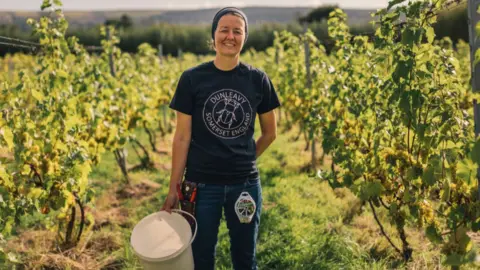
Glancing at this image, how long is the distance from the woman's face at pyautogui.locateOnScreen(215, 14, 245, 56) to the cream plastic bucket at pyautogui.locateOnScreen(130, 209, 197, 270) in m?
0.81

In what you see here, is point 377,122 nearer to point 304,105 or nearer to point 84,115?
point 84,115

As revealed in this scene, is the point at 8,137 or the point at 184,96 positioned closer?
the point at 184,96

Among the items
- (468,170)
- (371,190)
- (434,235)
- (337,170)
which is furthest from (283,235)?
(468,170)

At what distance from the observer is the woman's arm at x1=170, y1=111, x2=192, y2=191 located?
7.97 feet

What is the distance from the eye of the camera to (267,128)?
106 inches

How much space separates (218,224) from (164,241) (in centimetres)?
29

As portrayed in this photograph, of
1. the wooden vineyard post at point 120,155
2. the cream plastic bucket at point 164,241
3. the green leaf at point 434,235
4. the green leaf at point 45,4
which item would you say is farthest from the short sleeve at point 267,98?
the wooden vineyard post at point 120,155

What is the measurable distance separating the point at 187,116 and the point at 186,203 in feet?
1.39

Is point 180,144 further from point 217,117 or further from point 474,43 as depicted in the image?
point 474,43

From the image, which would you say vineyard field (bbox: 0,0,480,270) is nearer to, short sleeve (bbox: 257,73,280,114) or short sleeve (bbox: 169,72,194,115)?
short sleeve (bbox: 257,73,280,114)

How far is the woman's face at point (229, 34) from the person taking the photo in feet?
7.55

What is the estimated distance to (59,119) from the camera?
369cm

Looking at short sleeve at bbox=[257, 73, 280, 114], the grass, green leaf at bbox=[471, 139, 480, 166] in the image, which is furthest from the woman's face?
the grass

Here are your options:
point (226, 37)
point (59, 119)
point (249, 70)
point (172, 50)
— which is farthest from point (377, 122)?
point (172, 50)
